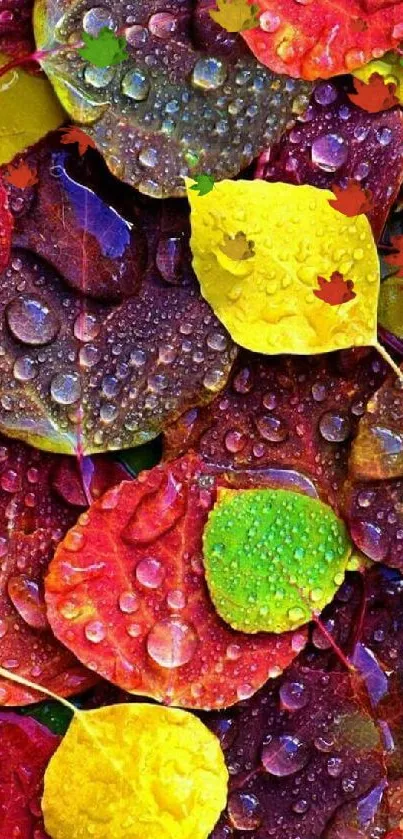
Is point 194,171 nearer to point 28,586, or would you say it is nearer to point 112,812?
point 28,586

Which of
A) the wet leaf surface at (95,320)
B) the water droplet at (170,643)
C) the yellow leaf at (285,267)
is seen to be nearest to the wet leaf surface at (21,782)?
the water droplet at (170,643)

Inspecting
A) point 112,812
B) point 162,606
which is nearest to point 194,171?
point 162,606

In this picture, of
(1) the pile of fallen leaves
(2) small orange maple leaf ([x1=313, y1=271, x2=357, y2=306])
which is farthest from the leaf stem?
(2) small orange maple leaf ([x1=313, y1=271, x2=357, y2=306])

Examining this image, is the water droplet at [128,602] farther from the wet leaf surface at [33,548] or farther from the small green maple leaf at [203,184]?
the small green maple leaf at [203,184]

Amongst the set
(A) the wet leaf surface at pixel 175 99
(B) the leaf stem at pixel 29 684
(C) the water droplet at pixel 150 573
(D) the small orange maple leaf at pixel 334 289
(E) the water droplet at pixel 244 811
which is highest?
(A) the wet leaf surface at pixel 175 99

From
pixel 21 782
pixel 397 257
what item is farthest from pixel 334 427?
pixel 21 782

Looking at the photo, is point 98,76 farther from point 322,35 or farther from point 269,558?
point 269,558
